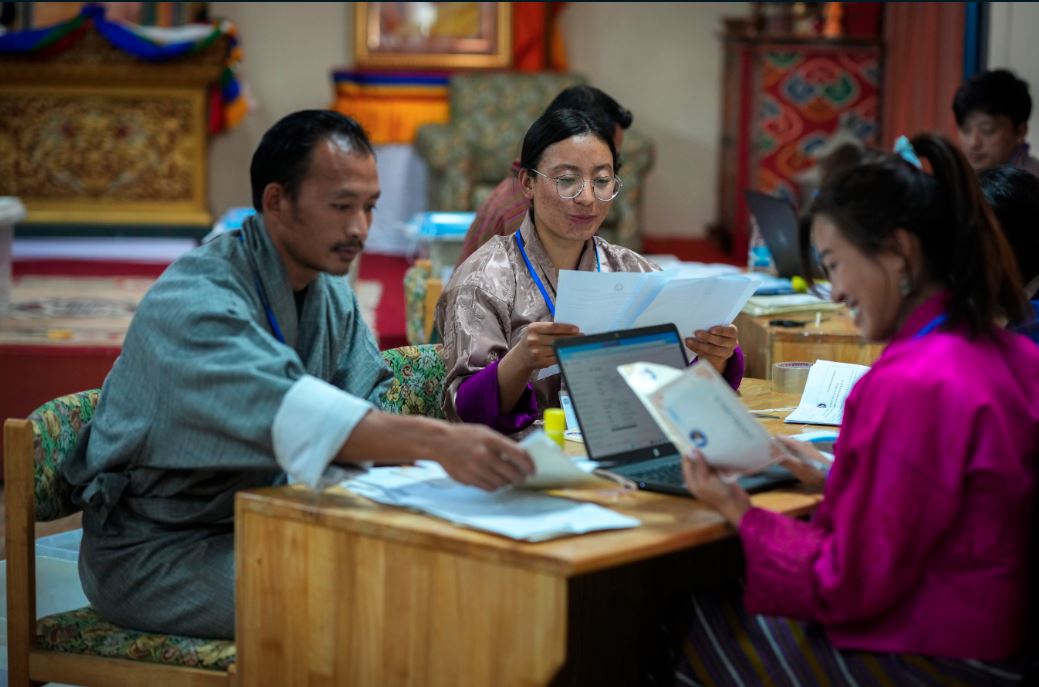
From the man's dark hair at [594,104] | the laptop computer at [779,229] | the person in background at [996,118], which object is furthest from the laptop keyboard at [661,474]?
the person in background at [996,118]

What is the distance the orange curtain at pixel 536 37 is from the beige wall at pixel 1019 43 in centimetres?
345

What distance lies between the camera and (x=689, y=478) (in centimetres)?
187

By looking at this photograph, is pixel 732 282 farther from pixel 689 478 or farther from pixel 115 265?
pixel 115 265

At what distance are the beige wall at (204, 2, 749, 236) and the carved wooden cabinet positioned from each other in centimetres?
75

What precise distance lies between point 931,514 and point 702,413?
32cm

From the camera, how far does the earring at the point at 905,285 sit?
1781 mm

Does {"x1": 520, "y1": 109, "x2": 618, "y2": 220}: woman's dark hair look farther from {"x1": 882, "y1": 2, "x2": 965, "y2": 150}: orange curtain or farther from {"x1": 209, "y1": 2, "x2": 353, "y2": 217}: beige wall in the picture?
{"x1": 209, "y1": 2, "x2": 353, "y2": 217}: beige wall

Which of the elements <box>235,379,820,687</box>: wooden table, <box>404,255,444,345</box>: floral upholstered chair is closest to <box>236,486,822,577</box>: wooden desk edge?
<box>235,379,820,687</box>: wooden table

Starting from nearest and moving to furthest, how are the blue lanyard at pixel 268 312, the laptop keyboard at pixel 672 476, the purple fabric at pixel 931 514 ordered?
the purple fabric at pixel 931 514
the laptop keyboard at pixel 672 476
the blue lanyard at pixel 268 312

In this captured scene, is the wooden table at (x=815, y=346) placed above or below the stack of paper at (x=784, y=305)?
below

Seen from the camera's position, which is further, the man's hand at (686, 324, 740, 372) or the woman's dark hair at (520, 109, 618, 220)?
the woman's dark hair at (520, 109, 618, 220)

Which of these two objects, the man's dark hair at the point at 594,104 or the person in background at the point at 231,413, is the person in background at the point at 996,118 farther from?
the person in background at the point at 231,413

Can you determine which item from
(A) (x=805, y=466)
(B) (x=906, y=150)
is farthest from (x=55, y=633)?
(B) (x=906, y=150)

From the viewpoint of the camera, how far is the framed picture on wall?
8953 millimetres
